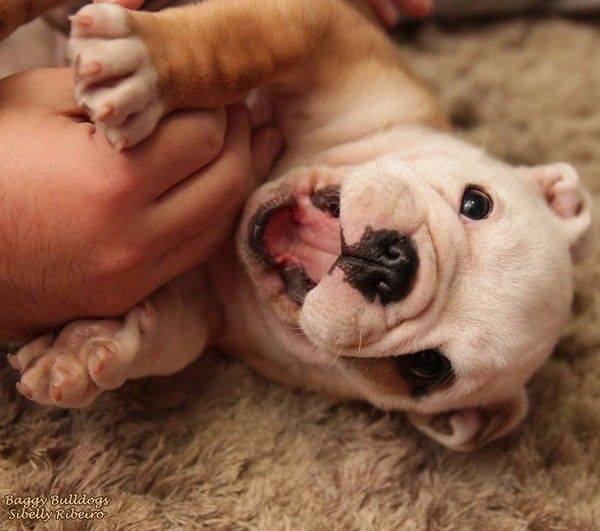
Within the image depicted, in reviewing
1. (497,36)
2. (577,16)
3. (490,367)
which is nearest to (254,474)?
(490,367)

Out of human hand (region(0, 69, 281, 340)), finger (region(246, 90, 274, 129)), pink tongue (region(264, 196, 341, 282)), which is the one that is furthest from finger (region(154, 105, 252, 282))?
finger (region(246, 90, 274, 129))

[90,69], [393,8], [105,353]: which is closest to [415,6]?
[393,8]

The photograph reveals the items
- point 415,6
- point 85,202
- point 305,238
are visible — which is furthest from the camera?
point 415,6

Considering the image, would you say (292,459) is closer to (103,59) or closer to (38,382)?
(38,382)

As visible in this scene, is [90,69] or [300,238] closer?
[90,69]

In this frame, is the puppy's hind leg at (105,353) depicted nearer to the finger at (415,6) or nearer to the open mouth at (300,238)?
the open mouth at (300,238)

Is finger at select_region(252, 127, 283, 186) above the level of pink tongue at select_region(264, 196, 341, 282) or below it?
above

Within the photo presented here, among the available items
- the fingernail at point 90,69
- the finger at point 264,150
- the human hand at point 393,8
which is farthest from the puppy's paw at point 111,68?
the human hand at point 393,8

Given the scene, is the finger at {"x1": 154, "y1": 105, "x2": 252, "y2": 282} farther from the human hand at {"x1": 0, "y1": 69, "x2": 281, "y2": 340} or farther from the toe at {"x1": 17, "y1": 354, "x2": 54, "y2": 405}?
the toe at {"x1": 17, "y1": 354, "x2": 54, "y2": 405}
